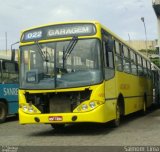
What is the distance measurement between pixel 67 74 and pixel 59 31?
1421 mm

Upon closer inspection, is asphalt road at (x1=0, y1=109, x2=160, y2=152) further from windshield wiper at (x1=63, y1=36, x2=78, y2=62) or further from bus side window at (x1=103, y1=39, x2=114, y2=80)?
windshield wiper at (x1=63, y1=36, x2=78, y2=62)

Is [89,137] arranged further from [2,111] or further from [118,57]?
[2,111]

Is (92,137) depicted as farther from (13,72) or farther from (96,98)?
(13,72)

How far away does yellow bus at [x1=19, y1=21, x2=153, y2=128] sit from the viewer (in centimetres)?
1215

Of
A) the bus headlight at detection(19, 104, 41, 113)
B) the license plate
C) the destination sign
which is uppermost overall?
the destination sign

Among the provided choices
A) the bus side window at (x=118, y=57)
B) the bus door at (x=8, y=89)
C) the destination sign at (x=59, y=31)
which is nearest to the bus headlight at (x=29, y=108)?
the destination sign at (x=59, y=31)

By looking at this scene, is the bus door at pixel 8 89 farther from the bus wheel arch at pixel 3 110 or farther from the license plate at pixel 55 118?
the license plate at pixel 55 118

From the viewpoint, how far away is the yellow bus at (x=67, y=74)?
39.9ft

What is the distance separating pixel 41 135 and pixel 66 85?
5.81 ft

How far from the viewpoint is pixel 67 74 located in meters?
12.4

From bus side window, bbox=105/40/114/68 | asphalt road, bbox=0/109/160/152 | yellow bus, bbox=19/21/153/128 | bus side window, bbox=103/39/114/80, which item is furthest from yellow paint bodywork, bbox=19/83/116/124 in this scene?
bus side window, bbox=105/40/114/68

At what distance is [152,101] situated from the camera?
24.4 m

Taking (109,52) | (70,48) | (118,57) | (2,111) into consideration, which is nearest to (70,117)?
(70,48)

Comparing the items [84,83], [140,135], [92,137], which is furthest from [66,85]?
[140,135]
